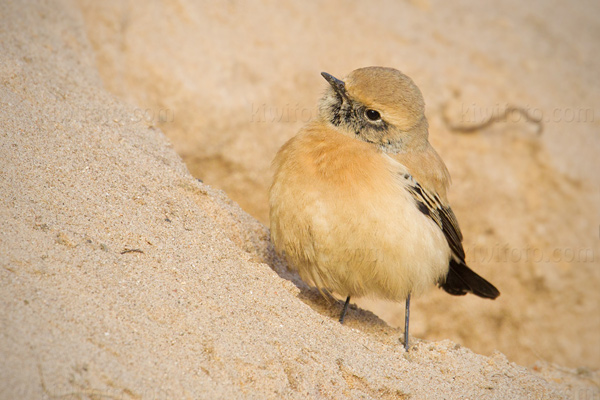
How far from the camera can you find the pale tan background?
7.91m

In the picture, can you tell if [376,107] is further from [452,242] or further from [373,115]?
[452,242]

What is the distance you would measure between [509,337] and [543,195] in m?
2.20

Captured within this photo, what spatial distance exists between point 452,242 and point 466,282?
677 mm

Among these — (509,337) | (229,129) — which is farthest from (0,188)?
(509,337)

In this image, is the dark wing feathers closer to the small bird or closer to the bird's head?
the small bird

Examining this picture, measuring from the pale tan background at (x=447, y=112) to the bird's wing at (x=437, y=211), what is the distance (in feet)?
9.94

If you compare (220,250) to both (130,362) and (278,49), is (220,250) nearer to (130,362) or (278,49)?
(130,362)

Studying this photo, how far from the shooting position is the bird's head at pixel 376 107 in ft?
16.8

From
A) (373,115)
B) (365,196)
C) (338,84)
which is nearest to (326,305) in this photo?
(365,196)

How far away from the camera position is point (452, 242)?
18.4ft

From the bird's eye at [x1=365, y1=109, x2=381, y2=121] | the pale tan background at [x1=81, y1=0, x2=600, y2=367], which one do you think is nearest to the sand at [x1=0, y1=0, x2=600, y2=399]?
the pale tan background at [x1=81, y1=0, x2=600, y2=367]

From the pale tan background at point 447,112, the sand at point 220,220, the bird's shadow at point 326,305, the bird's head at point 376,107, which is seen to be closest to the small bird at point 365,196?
the bird's head at point 376,107

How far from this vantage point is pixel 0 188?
357 cm

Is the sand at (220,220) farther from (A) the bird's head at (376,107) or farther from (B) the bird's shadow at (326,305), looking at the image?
(A) the bird's head at (376,107)
